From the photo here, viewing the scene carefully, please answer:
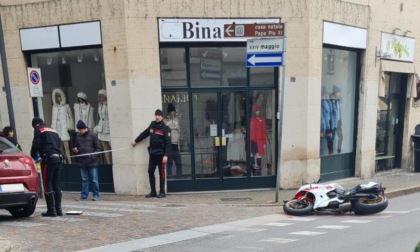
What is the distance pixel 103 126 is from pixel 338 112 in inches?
278

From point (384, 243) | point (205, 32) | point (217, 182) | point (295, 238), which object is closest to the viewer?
point (384, 243)

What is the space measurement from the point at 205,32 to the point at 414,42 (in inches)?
A: 336

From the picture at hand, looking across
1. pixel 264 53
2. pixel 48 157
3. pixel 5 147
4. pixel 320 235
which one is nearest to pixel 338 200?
pixel 320 235

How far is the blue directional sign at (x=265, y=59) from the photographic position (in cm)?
875

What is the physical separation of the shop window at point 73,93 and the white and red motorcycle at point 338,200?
17.1ft

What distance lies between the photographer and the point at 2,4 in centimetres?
1110

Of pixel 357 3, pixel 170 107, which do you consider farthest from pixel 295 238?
pixel 357 3

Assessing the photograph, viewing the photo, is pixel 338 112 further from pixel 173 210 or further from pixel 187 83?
pixel 173 210

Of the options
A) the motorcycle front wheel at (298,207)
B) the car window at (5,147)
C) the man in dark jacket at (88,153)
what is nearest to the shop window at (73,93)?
the man in dark jacket at (88,153)

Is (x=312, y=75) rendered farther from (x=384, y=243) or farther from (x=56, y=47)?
(x=56, y=47)

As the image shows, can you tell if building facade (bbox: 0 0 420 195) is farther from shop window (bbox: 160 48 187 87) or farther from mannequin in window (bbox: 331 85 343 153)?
mannequin in window (bbox: 331 85 343 153)

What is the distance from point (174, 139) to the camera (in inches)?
417

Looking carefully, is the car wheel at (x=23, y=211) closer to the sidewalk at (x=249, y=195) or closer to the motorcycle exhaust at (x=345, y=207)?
the sidewalk at (x=249, y=195)

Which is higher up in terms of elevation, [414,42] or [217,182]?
[414,42]
